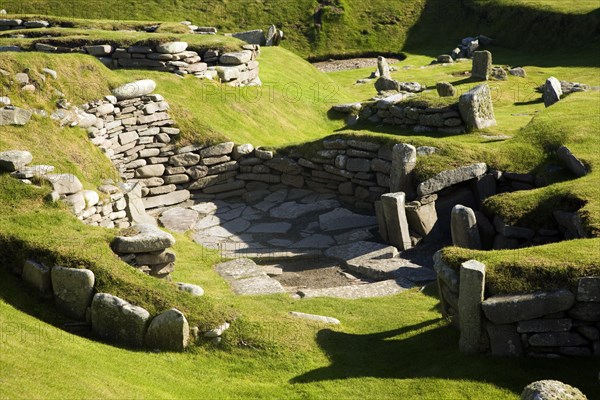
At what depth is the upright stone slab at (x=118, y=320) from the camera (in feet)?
40.0

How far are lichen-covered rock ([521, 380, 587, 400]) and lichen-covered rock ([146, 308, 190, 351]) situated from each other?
4995mm

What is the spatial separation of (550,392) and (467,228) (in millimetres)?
7816

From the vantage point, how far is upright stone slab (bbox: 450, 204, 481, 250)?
16781mm

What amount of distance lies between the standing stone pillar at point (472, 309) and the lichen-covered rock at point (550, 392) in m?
2.42

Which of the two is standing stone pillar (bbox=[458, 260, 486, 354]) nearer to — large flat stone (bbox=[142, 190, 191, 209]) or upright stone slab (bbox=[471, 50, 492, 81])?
large flat stone (bbox=[142, 190, 191, 209])

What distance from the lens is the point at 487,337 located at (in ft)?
38.7

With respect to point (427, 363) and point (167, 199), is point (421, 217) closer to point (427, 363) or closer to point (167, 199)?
point (167, 199)

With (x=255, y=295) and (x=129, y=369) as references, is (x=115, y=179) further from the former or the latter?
(x=129, y=369)

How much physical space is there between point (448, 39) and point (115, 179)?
32.9 metres

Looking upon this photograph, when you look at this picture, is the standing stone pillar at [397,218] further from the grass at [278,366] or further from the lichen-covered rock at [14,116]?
the lichen-covered rock at [14,116]

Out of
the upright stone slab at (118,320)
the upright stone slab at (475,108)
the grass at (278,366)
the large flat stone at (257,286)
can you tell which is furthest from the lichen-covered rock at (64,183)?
the upright stone slab at (475,108)

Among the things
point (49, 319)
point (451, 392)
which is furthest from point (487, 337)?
point (49, 319)

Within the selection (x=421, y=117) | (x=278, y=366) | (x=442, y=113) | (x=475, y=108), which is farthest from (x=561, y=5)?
(x=278, y=366)

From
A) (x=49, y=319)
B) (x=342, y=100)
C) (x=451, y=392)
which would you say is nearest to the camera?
(x=451, y=392)
